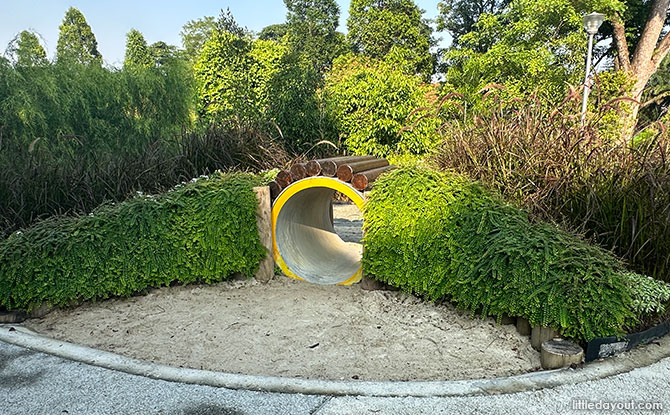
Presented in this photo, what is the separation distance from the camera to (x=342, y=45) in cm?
2844

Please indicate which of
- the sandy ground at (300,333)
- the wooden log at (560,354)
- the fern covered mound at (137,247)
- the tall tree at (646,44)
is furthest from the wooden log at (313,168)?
the tall tree at (646,44)

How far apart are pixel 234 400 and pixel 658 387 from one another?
2.42m

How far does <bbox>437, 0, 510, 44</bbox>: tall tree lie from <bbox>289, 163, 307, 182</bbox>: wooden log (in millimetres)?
22526

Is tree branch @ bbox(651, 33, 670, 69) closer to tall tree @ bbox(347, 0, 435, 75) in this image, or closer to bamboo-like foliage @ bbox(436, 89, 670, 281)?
tall tree @ bbox(347, 0, 435, 75)

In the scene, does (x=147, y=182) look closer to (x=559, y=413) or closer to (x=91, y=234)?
(x=91, y=234)

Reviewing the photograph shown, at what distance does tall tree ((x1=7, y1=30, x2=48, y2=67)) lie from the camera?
7715 millimetres

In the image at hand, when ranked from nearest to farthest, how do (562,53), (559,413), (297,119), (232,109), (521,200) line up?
(559,413)
(521,200)
(297,119)
(232,109)
(562,53)

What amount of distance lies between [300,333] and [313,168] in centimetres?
176

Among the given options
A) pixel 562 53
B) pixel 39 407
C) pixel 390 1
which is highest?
pixel 390 1

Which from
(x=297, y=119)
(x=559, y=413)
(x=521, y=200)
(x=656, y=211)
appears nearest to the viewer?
(x=559, y=413)

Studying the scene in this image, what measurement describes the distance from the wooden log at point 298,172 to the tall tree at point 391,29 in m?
22.5

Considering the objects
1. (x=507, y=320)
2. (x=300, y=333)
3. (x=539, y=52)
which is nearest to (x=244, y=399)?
(x=300, y=333)

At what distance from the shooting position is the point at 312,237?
587 cm

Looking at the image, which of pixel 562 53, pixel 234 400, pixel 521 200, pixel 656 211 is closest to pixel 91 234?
pixel 234 400
